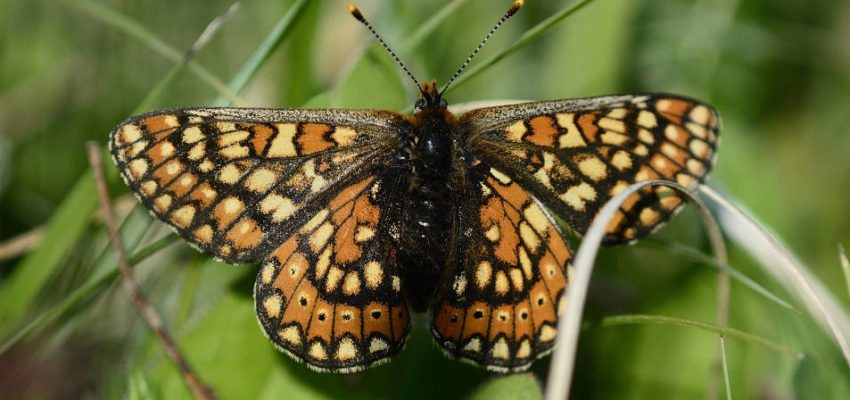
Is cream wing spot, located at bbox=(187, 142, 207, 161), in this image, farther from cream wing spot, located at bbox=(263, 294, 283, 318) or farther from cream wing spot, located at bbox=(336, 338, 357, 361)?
cream wing spot, located at bbox=(336, 338, 357, 361)

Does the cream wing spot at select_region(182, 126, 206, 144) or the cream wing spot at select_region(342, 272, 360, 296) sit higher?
the cream wing spot at select_region(182, 126, 206, 144)

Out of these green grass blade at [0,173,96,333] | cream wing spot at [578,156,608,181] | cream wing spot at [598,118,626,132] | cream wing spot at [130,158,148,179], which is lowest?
green grass blade at [0,173,96,333]

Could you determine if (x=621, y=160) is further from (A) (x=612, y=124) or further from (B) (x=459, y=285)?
(B) (x=459, y=285)

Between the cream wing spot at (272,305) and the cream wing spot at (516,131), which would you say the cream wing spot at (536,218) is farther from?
the cream wing spot at (272,305)

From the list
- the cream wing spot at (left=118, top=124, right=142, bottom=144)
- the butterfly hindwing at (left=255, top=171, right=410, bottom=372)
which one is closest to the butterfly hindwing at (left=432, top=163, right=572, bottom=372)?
the butterfly hindwing at (left=255, top=171, right=410, bottom=372)

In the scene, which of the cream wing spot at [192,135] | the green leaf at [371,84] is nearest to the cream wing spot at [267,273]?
the cream wing spot at [192,135]

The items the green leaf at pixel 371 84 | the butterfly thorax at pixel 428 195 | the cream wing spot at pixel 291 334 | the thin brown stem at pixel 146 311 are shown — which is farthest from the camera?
the green leaf at pixel 371 84

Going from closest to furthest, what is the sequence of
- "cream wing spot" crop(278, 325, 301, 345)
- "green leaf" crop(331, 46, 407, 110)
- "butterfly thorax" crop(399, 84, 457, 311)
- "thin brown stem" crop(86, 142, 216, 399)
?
1. "thin brown stem" crop(86, 142, 216, 399)
2. "cream wing spot" crop(278, 325, 301, 345)
3. "butterfly thorax" crop(399, 84, 457, 311)
4. "green leaf" crop(331, 46, 407, 110)
